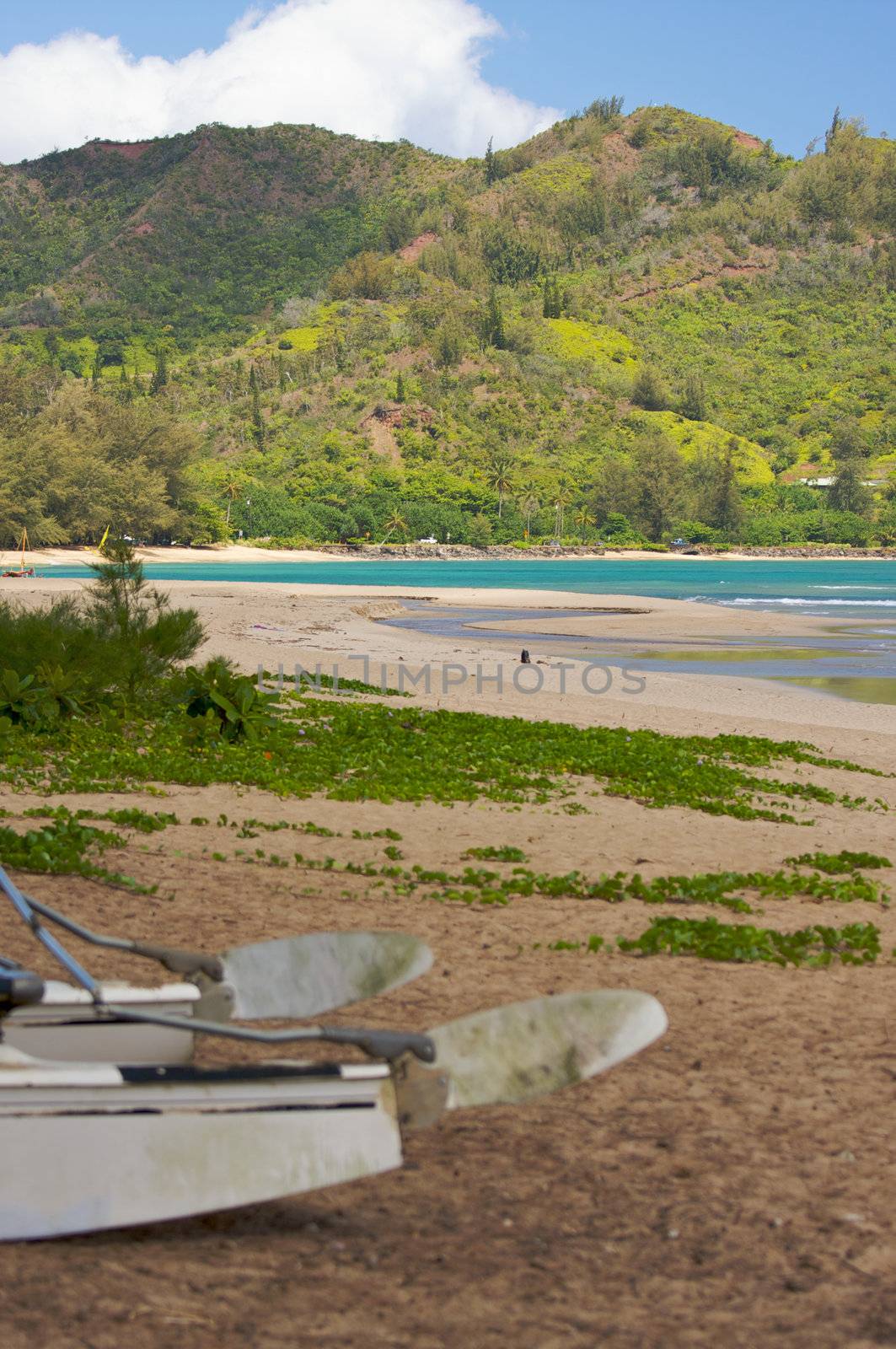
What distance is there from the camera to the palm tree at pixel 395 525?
502 feet

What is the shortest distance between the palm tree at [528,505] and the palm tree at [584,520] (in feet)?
17.8

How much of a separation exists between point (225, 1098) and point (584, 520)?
6615 inches

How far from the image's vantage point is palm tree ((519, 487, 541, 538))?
161m

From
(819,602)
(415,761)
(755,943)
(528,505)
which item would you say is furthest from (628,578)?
(755,943)

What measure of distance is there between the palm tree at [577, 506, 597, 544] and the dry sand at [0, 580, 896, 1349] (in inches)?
6370

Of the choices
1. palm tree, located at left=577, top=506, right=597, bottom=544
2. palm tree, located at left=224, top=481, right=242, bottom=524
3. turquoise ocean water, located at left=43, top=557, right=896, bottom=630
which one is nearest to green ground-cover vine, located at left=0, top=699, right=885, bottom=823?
turquoise ocean water, located at left=43, top=557, right=896, bottom=630

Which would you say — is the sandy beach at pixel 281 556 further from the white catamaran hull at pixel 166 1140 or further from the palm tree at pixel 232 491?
the white catamaran hull at pixel 166 1140

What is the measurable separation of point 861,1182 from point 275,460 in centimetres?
17181

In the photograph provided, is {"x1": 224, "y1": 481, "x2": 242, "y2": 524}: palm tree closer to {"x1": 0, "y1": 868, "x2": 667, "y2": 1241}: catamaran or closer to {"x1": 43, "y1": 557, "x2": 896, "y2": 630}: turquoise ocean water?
{"x1": 43, "y1": 557, "x2": 896, "y2": 630}: turquoise ocean water

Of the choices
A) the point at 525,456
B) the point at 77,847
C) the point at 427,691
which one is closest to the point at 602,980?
the point at 77,847

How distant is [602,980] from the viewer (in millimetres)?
6012

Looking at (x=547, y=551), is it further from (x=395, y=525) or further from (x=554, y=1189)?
(x=554, y=1189)

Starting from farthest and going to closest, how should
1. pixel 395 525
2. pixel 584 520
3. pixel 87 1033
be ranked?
1. pixel 584 520
2. pixel 395 525
3. pixel 87 1033

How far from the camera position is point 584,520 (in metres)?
169
